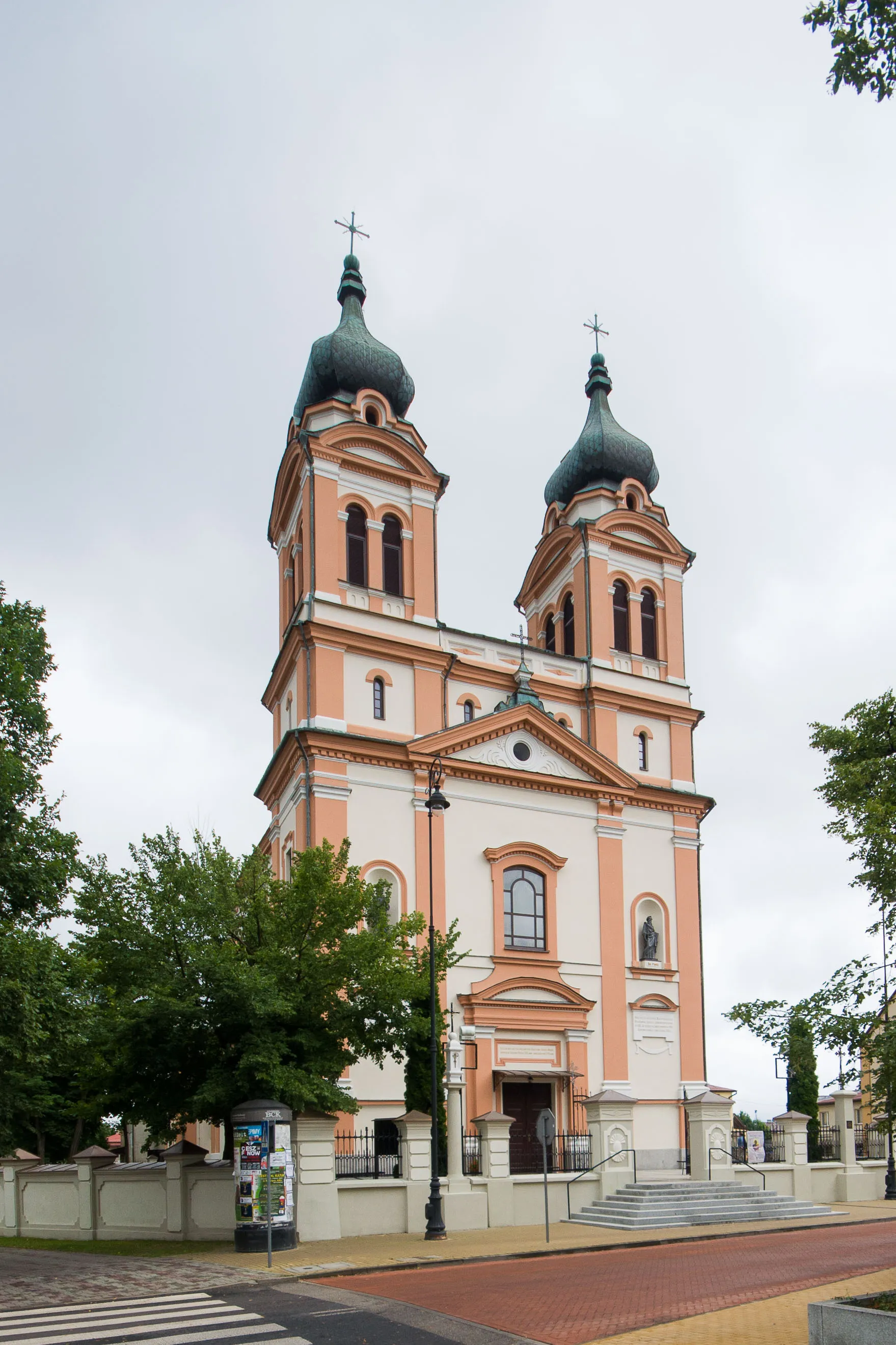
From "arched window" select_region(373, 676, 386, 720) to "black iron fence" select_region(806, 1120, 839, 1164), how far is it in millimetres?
15097

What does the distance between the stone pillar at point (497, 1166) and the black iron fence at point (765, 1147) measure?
680cm

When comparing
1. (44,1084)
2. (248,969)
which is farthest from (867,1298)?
(44,1084)

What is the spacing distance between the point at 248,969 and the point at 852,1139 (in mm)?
17407

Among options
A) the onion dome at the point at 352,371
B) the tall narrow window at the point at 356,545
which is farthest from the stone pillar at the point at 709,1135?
the onion dome at the point at 352,371

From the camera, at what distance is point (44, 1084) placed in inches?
1380

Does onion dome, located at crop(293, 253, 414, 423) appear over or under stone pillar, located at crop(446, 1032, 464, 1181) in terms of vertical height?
over

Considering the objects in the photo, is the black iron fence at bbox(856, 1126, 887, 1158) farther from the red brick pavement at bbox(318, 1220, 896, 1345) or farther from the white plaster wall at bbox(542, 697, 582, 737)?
the white plaster wall at bbox(542, 697, 582, 737)

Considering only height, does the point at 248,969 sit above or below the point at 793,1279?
above

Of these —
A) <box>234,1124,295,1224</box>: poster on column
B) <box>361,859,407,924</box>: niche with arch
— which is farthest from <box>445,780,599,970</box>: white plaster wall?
<box>234,1124,295,1224</box>: poster on column

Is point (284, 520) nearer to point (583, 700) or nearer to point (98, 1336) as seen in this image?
point (583, 700)

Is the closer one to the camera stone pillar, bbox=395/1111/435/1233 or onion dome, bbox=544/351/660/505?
stone pillar, bbox=395/1111/435/1233

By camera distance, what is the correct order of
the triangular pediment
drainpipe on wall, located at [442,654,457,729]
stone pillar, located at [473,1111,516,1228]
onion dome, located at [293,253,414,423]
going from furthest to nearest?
onion dome, located at [293,253,414,423], drainpipe on wall, located at [442,654,457,729], the triangular pediment, stone pillar, located at [473,1111,516,1228]

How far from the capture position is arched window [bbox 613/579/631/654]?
38.8 metres

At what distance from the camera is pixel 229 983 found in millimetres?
21359
